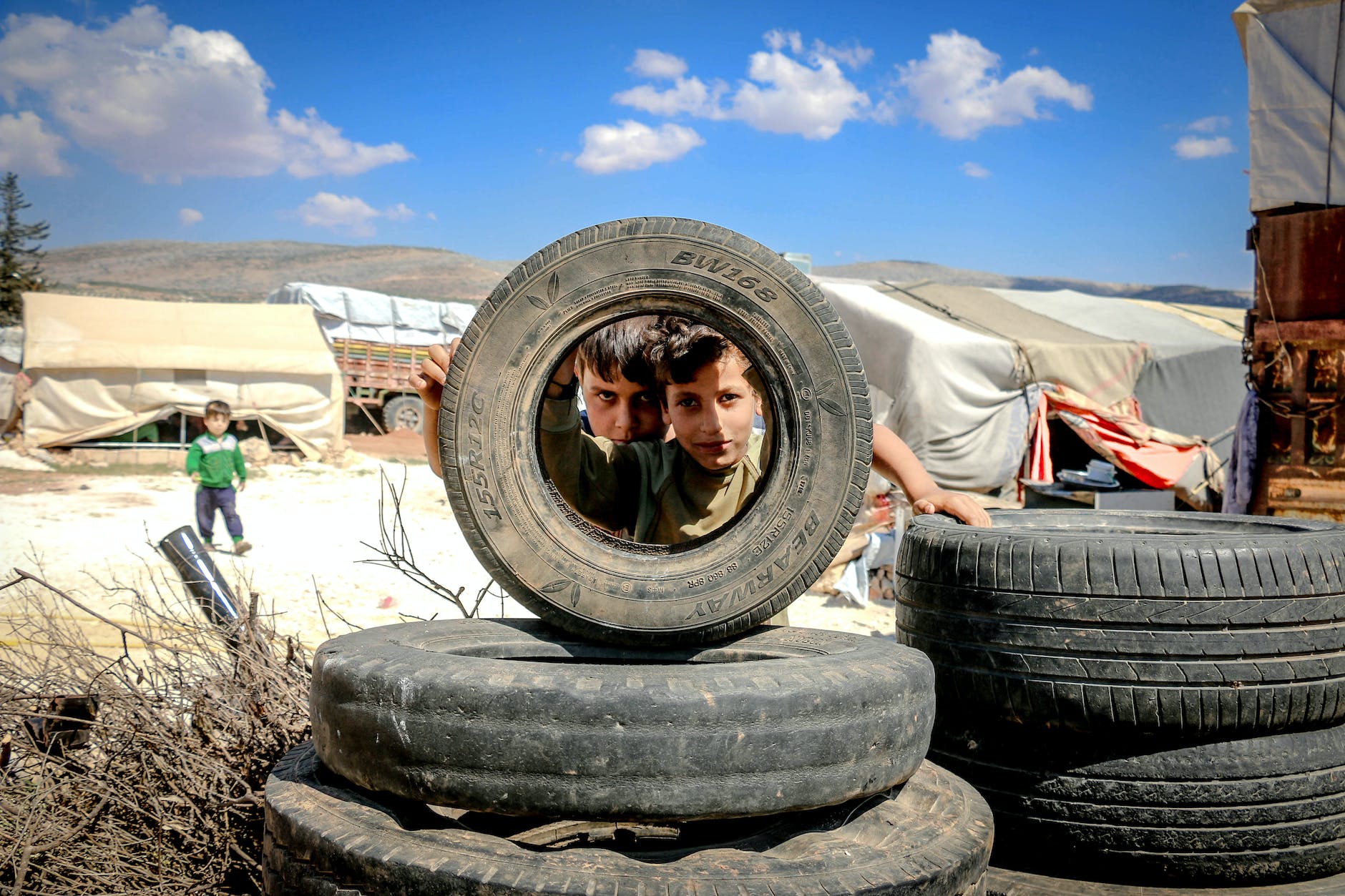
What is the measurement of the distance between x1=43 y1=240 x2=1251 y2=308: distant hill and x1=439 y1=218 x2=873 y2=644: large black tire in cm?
Result: 8198

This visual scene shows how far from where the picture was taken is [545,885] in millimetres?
1568

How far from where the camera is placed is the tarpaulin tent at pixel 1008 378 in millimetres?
13594

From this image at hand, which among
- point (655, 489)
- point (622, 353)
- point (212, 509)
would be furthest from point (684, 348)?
point (212, 509)

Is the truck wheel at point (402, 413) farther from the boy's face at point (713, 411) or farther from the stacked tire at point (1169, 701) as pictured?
the stacked tire at point (1169, 701)

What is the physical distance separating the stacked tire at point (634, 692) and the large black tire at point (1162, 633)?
390 millimetres

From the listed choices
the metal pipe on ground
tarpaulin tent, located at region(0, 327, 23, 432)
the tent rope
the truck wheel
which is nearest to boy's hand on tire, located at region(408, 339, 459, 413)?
the metal pipe on ground

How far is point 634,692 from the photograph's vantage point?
1699 millimetres

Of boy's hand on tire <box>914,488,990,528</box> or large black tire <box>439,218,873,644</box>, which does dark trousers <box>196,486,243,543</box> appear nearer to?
boy's hand on tire <box>914,488,990,528</box>

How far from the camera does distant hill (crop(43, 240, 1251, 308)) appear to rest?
90.1 m

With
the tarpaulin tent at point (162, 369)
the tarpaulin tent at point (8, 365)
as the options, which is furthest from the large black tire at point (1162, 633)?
the tarpaulin tent at point (8, 365)

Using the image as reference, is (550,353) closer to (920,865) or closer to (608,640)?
(608,640)

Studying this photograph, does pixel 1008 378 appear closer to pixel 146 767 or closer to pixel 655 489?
pixel 655 489

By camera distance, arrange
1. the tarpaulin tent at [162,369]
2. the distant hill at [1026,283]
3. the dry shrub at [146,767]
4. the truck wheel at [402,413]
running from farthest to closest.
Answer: the distant hill at [1026,283]
the truck wheel at [402,413]
the tarpaulin tent at [162,369]
the dry shrub at [146,767]

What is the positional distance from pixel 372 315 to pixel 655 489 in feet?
86.5
